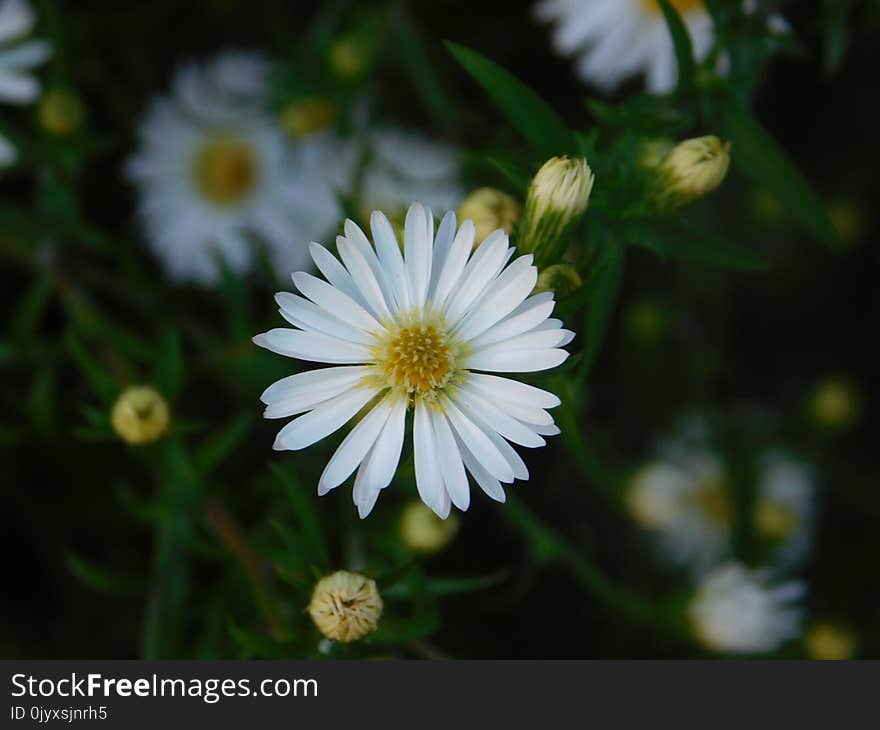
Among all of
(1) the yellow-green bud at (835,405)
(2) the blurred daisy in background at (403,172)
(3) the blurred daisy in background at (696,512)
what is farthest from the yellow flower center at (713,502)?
(2) the blurred daisy in background at (403,172)

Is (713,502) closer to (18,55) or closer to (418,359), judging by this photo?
(418,359)

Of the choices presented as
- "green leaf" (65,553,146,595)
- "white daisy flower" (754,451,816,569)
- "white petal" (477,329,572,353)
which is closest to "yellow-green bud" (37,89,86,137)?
"green leaf" (65,553,146,595)

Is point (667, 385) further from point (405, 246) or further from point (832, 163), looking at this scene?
point (405, 246)

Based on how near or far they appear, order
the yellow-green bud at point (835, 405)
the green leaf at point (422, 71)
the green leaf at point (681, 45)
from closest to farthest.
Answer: the green leaf at point (681, 45), the green leaf at point (422, 71), the yellow-green bud at point (835, 405)

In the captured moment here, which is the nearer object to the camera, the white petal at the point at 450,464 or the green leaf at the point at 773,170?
the white petal at the point at 450,464

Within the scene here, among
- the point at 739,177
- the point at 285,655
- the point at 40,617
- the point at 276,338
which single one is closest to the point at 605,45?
the point at 739,177

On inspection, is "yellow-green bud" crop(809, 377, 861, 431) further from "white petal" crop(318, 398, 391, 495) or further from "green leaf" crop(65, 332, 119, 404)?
"green leaf" crop(65, 332, 119, 404)

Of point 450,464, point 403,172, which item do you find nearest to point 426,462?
point 450,464

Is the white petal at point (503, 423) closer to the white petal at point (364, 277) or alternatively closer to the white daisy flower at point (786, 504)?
the white petal at point (364, 277)
